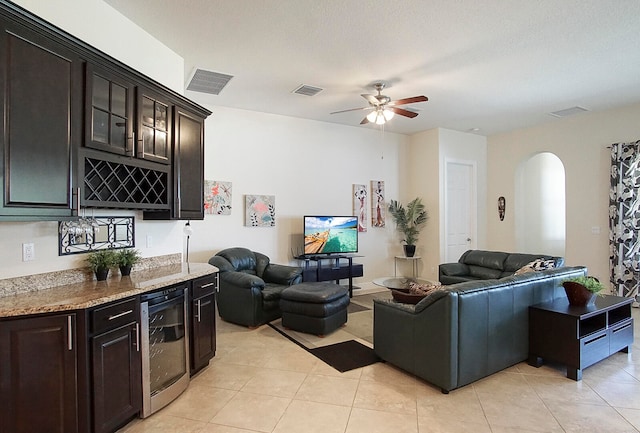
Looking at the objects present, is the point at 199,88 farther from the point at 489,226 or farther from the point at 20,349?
the point at 489,226

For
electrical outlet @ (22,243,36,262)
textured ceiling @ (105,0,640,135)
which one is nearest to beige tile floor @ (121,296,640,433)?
electrical outlet @ (22,243,36,262)

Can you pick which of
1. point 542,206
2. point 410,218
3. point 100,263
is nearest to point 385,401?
point 100,263

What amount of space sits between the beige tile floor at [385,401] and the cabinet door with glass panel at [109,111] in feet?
6.74

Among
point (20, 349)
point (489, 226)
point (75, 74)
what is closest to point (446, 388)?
point (20, 349)

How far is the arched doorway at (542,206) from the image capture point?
7375mm

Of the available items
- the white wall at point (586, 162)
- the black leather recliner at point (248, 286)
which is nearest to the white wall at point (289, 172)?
the black leather recliner at point (248, 286)

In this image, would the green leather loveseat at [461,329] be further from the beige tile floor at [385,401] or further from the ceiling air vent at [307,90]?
the ceiling air vent at [307,90]

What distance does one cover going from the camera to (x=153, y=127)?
3072 mm

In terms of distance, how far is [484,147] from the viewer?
7.61 meters

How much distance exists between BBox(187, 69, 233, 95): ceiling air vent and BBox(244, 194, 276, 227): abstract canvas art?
174cm

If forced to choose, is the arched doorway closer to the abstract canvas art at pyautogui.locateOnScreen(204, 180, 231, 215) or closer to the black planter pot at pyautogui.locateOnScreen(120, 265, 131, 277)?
the abstract canvas art at pyautogui.locateOnScreen(204, 180, 231, 215)

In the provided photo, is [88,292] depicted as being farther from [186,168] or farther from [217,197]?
[217,197]

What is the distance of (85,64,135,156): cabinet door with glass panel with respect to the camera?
246cm

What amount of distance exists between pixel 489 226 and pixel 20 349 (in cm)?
778
